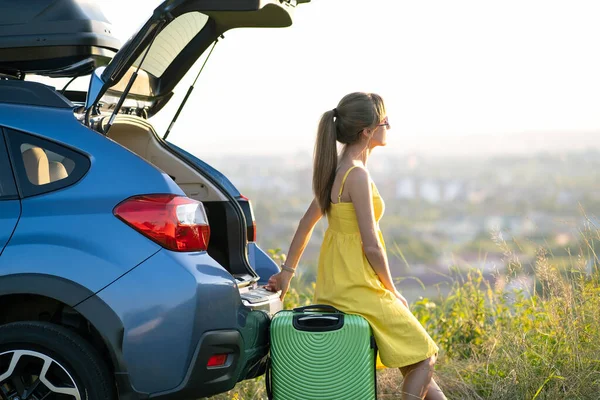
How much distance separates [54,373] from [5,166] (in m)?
0.90

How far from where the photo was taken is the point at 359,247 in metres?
4.25

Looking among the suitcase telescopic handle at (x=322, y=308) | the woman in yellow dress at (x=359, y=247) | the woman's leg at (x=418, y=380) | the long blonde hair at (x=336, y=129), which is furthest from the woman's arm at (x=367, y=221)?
the woman's leg at (x=418, y=380)

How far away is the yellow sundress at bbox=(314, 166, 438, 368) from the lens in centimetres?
411

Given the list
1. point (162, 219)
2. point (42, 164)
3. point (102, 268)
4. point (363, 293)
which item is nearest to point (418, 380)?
point (363, 293)

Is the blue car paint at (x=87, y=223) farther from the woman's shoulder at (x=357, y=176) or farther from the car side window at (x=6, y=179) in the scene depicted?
the woman's shoulder at (x=357, y=176)

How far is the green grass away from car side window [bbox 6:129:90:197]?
179 centimetres

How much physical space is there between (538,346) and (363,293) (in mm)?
1357

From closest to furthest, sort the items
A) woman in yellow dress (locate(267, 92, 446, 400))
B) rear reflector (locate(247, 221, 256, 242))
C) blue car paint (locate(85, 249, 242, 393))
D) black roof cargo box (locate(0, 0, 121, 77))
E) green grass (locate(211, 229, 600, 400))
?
blue car paint (locate(85, 249, 242, 393)) → woman in yellow dress (locate(267, 92, 446, 400)) → black roof cargo box (locate(0, 0, 121, 77)) → green grass (locate(211, 229, 600, 400)) → rear reflector (locate(247, 221, 256, 242))

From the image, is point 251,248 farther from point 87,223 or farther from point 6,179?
point 6,179

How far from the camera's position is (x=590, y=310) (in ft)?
16.1

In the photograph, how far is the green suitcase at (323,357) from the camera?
4.02 metres

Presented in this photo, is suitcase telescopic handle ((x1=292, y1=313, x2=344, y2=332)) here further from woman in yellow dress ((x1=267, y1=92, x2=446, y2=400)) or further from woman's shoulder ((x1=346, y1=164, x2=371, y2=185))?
→ woman's shoulder ((x1=346, y1=164, x2=371, y2=185))

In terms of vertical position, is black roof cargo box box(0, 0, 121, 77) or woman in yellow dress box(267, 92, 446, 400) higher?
black roof cargo box box(0, 0, 121, 77)

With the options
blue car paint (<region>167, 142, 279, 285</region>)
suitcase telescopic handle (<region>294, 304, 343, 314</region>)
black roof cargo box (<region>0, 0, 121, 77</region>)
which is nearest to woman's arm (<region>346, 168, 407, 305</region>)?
suitcase telescopic handle (<region>294, 304, 343, 314</region>)
